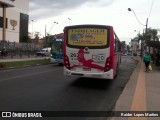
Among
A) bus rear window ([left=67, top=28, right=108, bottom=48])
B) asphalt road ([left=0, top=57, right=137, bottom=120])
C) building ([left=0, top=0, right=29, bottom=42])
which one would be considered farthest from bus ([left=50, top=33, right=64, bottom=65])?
building ([left=0, top=0, right=29, bottom=42])

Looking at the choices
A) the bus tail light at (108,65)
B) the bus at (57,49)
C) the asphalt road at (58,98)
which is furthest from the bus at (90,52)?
the bus at (57,49)

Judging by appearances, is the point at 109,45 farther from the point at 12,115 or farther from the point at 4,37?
the point at 4,37

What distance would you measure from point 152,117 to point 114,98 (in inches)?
172

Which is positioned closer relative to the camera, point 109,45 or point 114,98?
point 114,98

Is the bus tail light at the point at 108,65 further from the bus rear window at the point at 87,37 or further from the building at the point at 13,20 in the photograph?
the building at the point at 13,20

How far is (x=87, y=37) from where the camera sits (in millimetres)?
16438

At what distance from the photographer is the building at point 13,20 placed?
6744 centimetres

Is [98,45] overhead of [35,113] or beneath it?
overhead

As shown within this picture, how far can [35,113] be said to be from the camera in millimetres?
9375

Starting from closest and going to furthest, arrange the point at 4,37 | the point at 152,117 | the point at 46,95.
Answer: the point at 152,117, the point at 46,95, the point at 4,37

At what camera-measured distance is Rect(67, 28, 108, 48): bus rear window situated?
16141 mm

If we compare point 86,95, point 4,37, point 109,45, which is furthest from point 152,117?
point 4,37

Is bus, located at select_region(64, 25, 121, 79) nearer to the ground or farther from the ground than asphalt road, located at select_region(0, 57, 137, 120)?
farther from the ground

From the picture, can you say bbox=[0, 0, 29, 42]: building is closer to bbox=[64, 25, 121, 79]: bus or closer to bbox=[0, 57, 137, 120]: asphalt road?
bbox=[64, 25, 121, 79]: bus
